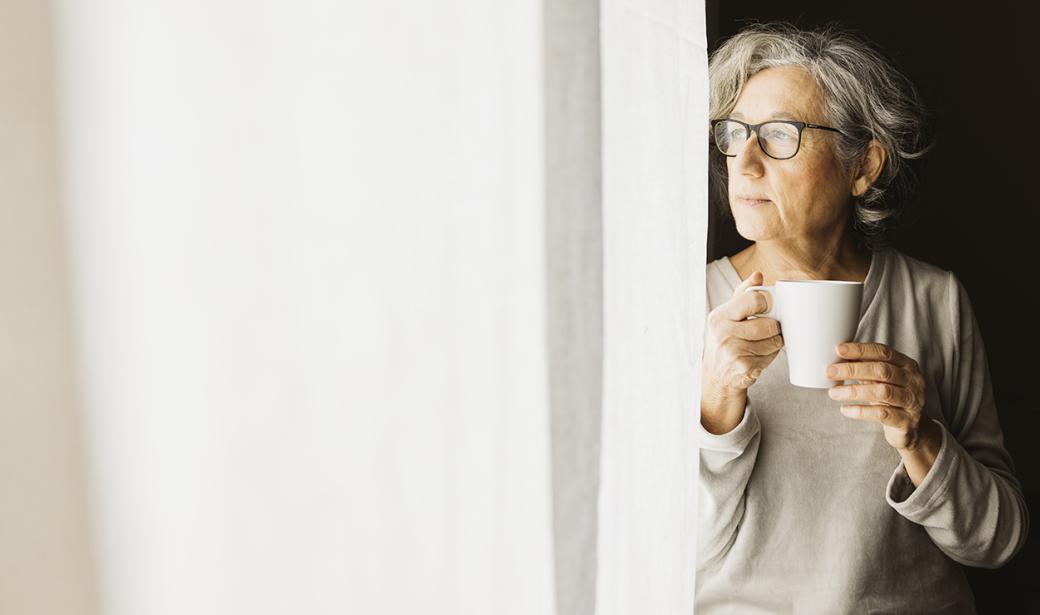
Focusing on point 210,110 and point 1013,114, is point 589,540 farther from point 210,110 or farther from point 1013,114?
point 1013,114

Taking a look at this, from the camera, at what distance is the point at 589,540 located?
0.36 metres

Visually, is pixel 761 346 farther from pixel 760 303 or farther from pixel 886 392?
pixel 886 392

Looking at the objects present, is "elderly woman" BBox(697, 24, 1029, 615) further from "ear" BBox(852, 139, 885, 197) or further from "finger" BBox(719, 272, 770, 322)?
"finger" BBox(719, 272, 770, 322)

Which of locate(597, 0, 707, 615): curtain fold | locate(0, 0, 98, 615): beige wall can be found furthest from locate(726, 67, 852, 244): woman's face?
locate(0, 0, 98, 615): beige wall

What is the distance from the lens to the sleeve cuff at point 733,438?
0.96m

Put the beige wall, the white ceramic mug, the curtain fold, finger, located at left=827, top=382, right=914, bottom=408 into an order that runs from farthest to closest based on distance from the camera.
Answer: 1. finger, located at left=827, top=382, right=914, bottom=408
2. the white ceramic mug
3. the curtain fold
4. the beige wall

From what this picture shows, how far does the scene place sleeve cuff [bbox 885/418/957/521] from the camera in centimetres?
99

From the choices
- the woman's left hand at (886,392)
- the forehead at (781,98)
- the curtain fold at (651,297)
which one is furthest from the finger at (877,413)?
the curtain fold at (651,297)

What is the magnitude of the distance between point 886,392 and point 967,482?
25 centimetres

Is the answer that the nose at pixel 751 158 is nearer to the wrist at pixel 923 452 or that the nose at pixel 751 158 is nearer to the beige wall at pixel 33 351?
the wrist at pixel 923 452

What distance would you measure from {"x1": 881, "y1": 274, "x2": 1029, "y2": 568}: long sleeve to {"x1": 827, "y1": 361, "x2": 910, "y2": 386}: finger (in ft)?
0.52

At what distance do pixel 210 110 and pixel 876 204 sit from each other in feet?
3.82

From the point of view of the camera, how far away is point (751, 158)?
1.05m

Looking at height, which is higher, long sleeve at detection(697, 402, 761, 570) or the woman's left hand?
the woman's left hand
